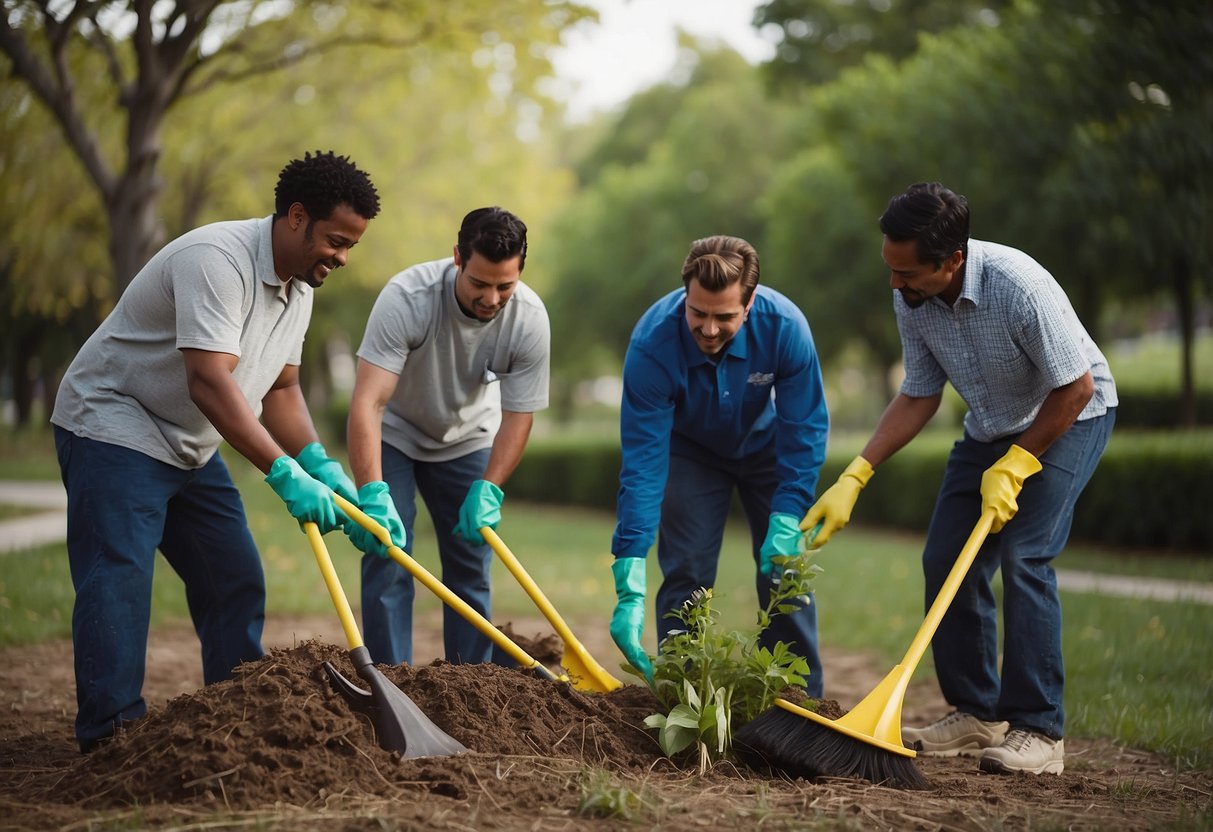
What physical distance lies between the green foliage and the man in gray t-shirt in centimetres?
87

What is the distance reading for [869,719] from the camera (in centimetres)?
321

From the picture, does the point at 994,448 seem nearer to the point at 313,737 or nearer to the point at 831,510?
the point at 831,510

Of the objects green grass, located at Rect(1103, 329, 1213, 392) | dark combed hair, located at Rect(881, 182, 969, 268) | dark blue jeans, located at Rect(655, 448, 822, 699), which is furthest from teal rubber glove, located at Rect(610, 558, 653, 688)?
green grass, located at Rect(1103, 329, 1213, 392)

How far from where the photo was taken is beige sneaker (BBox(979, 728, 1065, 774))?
3.49m

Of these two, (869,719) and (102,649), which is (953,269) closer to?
(869,719)

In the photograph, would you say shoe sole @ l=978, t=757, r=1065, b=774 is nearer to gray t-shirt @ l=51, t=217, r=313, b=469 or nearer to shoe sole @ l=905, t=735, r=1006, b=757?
shoe sole @ l=905, t=735, r=1006, b=757

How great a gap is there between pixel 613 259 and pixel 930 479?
1568 centimetres

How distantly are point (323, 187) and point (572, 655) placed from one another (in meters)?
1.72

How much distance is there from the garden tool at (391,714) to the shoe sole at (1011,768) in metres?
1.65

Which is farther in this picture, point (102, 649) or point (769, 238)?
point (769, 238)

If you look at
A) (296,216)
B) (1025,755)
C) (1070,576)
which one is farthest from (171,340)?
(1070,576)

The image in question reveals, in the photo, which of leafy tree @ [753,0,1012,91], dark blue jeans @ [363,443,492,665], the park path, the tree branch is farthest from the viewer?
leafy tree @ [753,0,1012,91]

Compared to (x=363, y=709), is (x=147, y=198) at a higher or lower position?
higher

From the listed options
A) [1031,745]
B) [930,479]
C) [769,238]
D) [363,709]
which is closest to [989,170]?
[930,479]
